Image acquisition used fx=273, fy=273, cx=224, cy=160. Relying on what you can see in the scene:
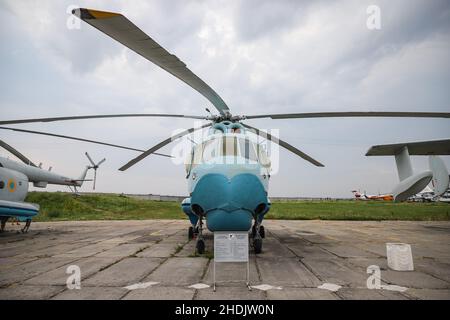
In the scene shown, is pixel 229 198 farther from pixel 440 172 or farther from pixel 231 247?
pixel 440 172

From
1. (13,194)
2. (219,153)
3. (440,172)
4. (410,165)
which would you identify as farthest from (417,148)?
(13,194)

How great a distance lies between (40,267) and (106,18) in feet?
15.5

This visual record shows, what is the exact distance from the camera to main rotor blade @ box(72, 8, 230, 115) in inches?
118

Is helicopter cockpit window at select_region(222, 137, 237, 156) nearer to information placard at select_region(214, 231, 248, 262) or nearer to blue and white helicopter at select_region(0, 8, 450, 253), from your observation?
blue and white helicopter at select_region(0, 8, 450, 253)

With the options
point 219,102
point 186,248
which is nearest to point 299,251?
point 186,248

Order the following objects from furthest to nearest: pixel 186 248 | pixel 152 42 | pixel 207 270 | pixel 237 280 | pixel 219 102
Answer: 1. pixel 186 248
2. pixel 219 102
3. pixel 207 270
4. pixel 237 280
5. pixel 152 42

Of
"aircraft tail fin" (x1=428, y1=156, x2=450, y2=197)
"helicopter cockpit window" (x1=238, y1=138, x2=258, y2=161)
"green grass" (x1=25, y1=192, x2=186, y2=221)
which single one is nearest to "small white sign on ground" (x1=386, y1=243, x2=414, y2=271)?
"helicopter cockpit window" (x1=238, y1=138, x2=258, y2=161)

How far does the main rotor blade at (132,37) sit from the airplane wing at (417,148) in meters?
11.5

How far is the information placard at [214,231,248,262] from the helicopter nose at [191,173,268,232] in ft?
3.70

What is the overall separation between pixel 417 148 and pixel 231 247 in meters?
13.9

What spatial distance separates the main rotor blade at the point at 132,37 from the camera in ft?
9.83

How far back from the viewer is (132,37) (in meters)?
3.41

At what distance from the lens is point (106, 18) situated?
304 cm
